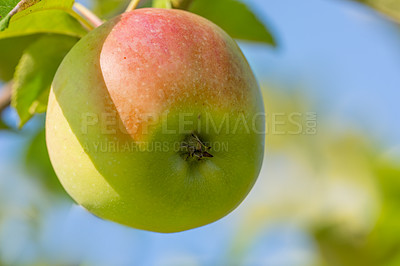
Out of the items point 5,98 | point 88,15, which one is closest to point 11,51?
point 5,98

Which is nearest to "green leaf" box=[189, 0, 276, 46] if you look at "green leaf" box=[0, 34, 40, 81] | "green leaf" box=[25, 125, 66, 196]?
"green leaf" box=[0, 34, 40, 81]

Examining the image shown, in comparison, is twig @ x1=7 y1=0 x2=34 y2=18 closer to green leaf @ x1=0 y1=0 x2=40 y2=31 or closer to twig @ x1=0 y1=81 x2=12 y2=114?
green leaf @ x1=0 y1=0 x2=40 y2=31

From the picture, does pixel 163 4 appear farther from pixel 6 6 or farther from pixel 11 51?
pixel 11 51

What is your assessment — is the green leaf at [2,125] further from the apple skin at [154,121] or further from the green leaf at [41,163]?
the apple skin at [154,121]

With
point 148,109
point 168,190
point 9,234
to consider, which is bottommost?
point 9,234

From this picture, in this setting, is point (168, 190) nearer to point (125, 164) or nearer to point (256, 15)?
point (125, 164)

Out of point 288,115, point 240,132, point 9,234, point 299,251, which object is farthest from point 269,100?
point 240,132
